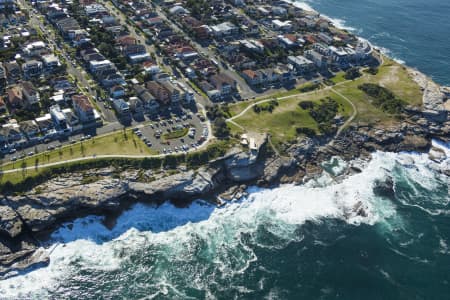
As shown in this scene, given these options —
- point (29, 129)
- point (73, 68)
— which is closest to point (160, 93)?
point (73, 68)

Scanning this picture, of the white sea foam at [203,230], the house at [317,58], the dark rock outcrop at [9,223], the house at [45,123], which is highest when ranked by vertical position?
the house at [317,58]

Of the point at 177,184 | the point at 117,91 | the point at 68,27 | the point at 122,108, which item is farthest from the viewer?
the point at 68,27

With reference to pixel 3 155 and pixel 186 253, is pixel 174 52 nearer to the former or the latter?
pixel 3 155

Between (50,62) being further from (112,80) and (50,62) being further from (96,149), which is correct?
(96,149)

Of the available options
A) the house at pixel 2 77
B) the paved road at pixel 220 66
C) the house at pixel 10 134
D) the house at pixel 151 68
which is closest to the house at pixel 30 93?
the house at pixel 2 77

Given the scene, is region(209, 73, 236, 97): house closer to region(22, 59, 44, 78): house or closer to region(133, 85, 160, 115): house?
region(133, 85, 160, 115): house

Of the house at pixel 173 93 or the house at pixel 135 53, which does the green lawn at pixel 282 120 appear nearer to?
the house at pixel 173 93
